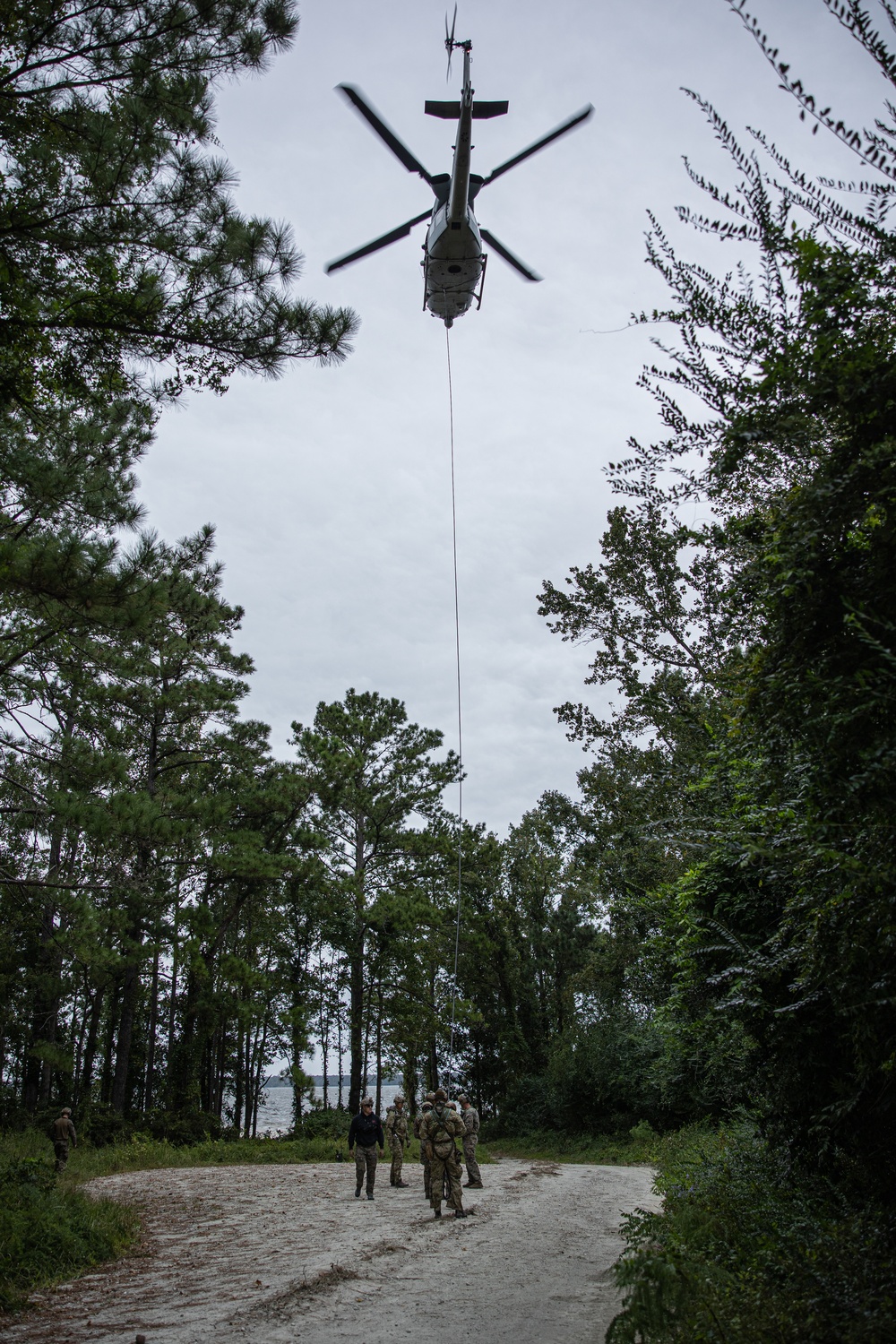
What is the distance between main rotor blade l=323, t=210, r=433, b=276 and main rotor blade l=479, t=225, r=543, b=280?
781 millimetres

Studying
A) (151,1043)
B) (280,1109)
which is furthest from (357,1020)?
(280,1109)

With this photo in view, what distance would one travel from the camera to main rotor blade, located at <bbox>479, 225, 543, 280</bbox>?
9.66 metres

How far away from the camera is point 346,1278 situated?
717cm

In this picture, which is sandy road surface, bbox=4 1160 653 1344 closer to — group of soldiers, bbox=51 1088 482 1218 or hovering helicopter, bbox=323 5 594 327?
group of soldiers, bbox=51 1088 482 1218

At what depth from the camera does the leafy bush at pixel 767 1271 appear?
3.69 meters

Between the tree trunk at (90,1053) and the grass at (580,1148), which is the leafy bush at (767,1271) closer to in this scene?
the grass at (580,1148)

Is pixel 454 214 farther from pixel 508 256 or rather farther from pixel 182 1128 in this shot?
pixel 182 1128

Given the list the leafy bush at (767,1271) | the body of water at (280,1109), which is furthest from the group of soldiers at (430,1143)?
the body of water at (280,1109)

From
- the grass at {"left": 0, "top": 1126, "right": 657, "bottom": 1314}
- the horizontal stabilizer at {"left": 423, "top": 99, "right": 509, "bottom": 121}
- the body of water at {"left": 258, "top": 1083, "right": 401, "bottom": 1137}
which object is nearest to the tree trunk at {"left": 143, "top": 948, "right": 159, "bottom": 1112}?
the body of water at {"left": 258, "top": 1083, "right": 401, "bottom": 1137}

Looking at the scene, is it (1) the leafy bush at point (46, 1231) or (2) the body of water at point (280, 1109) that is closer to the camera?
(1) the leafy bush at point (46, 1231)

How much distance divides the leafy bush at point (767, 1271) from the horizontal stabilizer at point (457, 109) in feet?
30.1

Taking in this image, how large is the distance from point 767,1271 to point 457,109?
955 cm

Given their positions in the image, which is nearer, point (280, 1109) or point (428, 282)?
point (428, 282)

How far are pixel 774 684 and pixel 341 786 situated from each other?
989 inches
